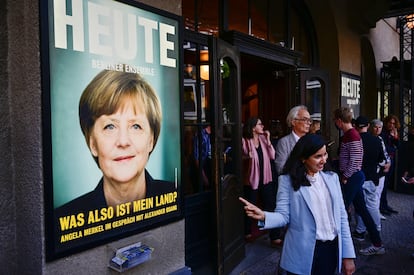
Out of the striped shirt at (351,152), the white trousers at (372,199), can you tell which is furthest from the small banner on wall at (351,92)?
the striped shirt at (351,152)

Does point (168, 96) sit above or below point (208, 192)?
above

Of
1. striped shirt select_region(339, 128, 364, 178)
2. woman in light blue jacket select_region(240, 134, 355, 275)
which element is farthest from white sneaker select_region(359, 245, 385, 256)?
woman in light blue jacket select_region(240, 134, 355, 275)

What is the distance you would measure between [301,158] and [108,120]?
141cm

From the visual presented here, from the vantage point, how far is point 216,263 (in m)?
4.00

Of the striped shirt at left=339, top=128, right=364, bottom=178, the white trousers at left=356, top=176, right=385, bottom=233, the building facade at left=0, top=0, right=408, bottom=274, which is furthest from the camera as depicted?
the white trousers at left=356, top=176, right=385, bottom=233

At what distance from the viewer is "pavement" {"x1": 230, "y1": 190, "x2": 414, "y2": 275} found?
443 cm

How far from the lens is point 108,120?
286cm

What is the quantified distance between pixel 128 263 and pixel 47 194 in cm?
83

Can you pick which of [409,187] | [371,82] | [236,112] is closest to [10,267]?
[236,112]

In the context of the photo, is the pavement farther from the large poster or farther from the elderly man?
the large poster

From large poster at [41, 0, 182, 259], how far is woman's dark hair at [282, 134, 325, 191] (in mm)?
1184

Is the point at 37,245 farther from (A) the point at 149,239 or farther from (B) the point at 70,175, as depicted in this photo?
(A) the point at 149,239

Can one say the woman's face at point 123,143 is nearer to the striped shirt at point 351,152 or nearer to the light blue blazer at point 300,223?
the light blue blazer at point 300,223

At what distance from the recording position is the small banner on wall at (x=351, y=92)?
7.84m
